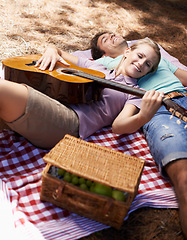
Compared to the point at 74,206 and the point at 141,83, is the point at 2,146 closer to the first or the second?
the point at 74,206

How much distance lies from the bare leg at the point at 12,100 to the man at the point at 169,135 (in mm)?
468

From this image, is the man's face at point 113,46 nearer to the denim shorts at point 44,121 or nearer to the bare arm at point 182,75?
the bare arm at point 182,75

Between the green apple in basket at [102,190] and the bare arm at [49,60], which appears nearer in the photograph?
the green apple in basket at [102,190]

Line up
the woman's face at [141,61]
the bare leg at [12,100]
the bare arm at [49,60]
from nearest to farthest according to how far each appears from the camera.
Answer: the bare leg at [12,100] < the bare arm at [49,60] < the woman's face at [141,61]

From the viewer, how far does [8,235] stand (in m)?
1.60

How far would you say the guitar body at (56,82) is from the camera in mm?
2037

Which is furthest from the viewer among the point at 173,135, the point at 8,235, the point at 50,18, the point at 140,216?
the point at 50,18

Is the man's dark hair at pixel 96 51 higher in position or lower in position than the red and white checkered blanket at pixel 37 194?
higher

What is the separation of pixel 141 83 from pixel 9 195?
1.54m

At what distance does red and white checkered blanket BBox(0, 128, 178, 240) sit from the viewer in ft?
5.50

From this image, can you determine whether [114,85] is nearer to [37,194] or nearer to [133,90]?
[133,90]

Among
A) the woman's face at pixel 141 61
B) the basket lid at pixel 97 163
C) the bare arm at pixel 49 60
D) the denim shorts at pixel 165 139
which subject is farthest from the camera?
the woman's face at pixel 141 61

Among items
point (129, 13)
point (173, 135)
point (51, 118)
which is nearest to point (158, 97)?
point (173, 135)

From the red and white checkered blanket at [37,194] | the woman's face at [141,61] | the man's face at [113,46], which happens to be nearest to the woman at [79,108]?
the woman's face at [141,61]
